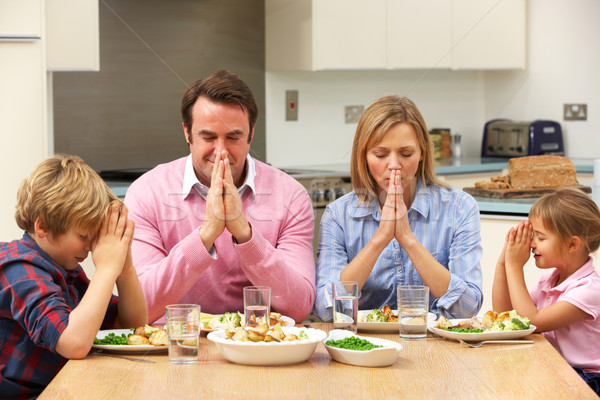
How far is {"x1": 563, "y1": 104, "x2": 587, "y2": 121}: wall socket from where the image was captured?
4477mm

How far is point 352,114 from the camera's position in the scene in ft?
14.6

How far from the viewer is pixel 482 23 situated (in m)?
4.37

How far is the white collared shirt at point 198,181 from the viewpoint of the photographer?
68.9 inches

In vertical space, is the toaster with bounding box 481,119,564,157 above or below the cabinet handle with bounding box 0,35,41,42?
below

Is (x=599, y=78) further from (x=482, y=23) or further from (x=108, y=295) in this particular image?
(x=108, y=295)

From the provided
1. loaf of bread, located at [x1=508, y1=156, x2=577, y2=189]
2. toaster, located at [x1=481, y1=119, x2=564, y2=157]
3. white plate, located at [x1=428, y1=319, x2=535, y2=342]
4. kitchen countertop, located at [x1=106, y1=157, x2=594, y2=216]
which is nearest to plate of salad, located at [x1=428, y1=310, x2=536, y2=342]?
white plate, located at [x1=428, y1=319, x2=535, y2=342]

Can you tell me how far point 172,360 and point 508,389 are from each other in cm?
51

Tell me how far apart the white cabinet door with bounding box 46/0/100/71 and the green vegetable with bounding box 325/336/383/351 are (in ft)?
6.74

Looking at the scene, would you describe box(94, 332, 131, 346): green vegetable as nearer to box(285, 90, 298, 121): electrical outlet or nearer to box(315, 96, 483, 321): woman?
box(315, 96, 483, 321): woman

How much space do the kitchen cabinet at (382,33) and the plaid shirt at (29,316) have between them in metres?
2.69

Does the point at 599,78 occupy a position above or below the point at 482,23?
below

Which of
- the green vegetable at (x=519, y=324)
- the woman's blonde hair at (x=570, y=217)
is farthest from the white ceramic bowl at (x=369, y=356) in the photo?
the woman's blonde hair at (x=570, y=217)

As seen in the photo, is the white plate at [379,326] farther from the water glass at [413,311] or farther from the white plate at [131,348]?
the white plate at [131,348]

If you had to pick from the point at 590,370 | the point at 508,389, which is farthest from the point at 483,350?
the point at 590,370
